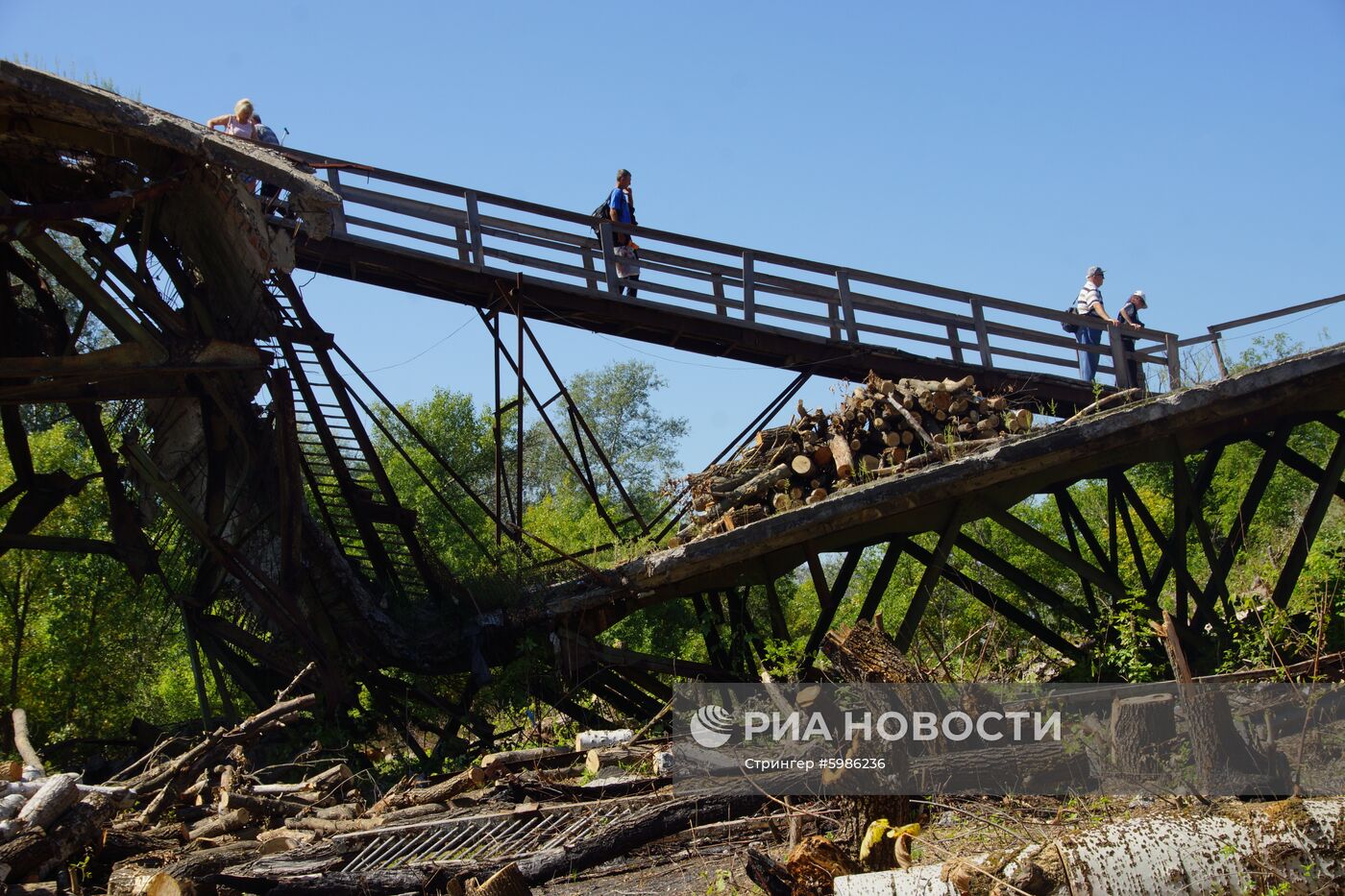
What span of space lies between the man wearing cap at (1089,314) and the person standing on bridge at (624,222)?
5.13 m

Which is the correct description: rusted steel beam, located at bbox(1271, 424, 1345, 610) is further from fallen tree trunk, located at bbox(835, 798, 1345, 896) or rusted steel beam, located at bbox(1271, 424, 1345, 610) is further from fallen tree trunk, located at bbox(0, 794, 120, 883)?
fallen tree trunk, located at bbox(0, 794, 120, 883)

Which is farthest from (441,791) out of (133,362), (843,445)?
(843,445)

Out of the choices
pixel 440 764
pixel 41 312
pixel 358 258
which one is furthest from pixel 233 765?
pixel 358 258

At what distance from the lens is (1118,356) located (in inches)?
530

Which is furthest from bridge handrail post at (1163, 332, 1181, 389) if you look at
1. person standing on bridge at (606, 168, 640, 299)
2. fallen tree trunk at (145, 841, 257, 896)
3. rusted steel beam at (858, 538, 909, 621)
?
fallen tree trunk at (145, 841, 257, 896)

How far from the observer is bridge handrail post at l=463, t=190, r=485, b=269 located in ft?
39.5

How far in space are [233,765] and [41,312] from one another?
4469 mm

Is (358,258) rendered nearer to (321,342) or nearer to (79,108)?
(321,342)

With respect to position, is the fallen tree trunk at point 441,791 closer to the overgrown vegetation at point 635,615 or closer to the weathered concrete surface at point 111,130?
the overgrown vegetation at point 635,615

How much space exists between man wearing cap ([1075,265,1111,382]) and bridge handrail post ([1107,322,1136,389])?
0.13 metres

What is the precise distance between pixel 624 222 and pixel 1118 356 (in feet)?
19.2

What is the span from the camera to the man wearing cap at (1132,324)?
13.6 metres

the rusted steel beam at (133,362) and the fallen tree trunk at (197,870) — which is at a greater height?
the rusted steel beam at (133,362)

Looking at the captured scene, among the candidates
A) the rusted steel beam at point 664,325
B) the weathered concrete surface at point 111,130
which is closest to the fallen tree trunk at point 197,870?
the weathered concrete surface at point 111,130
